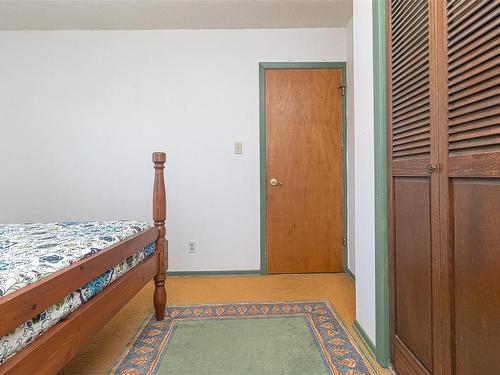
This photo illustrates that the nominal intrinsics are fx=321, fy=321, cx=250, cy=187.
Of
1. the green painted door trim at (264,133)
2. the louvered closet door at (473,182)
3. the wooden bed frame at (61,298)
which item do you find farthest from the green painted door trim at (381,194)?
the green painted door trim at (264,133)

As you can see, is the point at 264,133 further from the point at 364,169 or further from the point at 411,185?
the point at 411,185

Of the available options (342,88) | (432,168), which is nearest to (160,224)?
(432,168)

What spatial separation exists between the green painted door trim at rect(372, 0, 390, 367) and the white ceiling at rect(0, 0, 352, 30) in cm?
130

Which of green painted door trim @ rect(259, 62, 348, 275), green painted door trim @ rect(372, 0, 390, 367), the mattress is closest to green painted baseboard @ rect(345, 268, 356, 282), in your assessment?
green painted door trim @ rect(259, 62, 348, 275)

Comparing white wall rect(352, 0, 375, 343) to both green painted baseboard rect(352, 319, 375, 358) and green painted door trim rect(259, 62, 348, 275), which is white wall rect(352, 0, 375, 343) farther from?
green painted door trim rect(259, 62, 348, 275)

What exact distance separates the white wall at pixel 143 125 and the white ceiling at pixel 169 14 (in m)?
0.11

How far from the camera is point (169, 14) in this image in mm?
2781

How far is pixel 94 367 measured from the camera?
160 cm

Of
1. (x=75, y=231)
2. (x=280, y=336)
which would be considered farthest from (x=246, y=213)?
(x=75, y=231)

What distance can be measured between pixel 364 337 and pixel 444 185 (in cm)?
106

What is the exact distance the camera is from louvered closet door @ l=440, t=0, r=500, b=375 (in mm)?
872

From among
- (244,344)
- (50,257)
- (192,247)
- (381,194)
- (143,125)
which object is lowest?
(244,344)

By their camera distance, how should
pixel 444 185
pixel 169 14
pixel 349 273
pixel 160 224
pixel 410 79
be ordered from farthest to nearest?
1. pixel 349 273
2. pixel 169 14
3. pixel 160 224
4. pixel 410 79
5. pixel 444 185

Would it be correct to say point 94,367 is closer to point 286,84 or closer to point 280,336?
point 280,336
